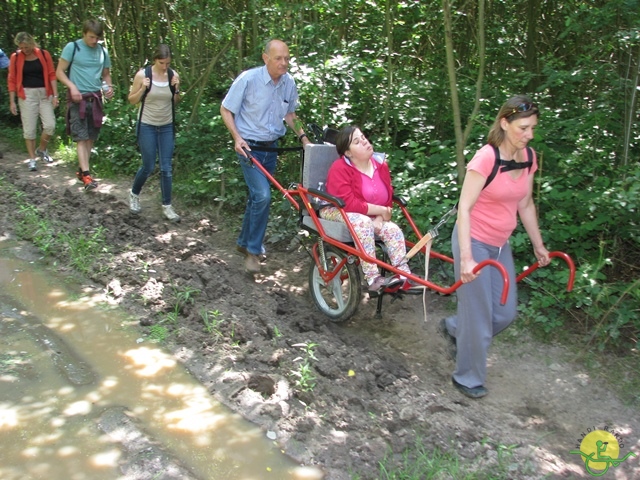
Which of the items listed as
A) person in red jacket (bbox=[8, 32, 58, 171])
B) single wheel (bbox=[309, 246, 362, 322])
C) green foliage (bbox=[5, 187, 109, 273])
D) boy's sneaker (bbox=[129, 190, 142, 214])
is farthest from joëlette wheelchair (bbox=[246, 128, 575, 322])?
person in red jacket (bbox=[8, 32, 58, 171])

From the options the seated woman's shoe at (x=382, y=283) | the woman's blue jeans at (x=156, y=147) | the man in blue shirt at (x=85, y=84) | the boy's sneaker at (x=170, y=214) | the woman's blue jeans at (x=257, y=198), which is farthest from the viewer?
the man in blue shirt at (x=85, y=84)

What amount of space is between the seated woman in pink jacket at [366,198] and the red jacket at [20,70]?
5.73m

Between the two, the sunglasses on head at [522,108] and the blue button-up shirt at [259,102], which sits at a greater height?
Result: the sunglasses on head at [522,108]

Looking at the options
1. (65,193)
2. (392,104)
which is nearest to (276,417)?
(392,104)

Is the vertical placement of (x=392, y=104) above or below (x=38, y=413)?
above

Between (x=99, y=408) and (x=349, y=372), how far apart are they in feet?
5.22

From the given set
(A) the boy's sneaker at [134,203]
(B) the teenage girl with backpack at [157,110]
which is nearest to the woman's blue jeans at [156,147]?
(B) the teenage girl with backpack at [157,110]

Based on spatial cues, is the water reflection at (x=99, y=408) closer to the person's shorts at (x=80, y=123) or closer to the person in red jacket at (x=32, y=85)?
the person's shorts at (x=80, y=123)

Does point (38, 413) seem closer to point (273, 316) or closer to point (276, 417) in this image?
point (276, 417)

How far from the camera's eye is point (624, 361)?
458 cm

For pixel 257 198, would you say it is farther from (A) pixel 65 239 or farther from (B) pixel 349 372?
(B) pixel 349 372

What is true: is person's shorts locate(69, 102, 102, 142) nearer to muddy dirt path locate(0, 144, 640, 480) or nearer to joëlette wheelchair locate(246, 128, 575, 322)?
muddy dirt path locate(0, 144, 640, 480)

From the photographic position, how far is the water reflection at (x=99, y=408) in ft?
10.7

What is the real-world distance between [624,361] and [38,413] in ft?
13.1
